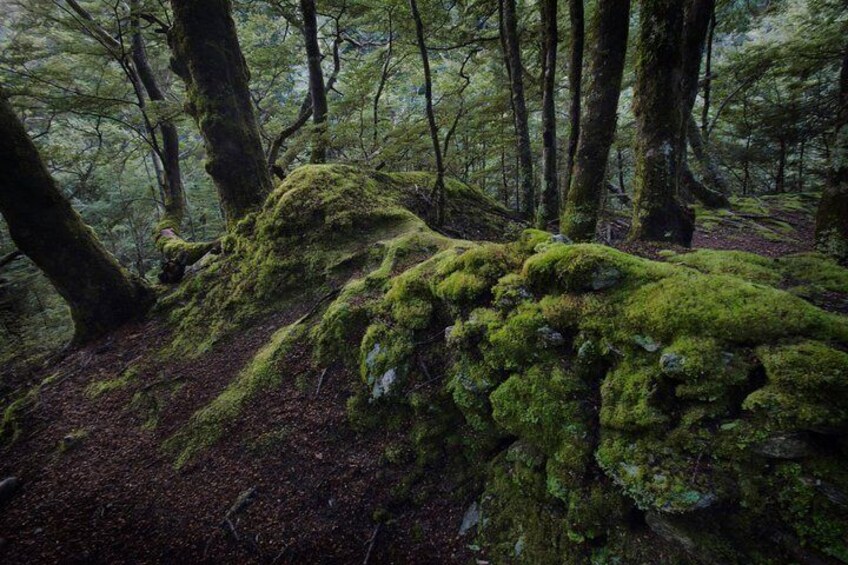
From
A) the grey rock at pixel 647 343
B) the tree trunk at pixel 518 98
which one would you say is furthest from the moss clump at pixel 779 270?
the tree trunk at pixel 518 98

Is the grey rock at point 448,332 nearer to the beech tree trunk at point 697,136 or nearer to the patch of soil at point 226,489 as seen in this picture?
the patch of soil at point 226,489

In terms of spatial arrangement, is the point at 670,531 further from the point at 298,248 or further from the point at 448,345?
the point at 298,248

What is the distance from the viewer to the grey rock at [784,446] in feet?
6.54

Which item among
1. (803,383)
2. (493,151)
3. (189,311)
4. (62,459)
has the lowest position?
(62,459)

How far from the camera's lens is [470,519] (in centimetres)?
329

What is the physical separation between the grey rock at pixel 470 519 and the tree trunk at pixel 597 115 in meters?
4.16

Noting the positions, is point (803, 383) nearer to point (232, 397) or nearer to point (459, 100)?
point (232, 397)

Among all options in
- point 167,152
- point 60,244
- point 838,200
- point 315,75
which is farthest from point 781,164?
point 167,152

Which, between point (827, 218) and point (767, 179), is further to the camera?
point (767, 179)

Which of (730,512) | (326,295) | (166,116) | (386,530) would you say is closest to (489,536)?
(386,530)

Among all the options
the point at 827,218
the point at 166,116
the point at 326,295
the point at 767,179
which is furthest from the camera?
the point at 767,179

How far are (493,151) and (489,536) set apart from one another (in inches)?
428

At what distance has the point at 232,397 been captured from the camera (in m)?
4.89

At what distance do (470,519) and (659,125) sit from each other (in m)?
5.38
